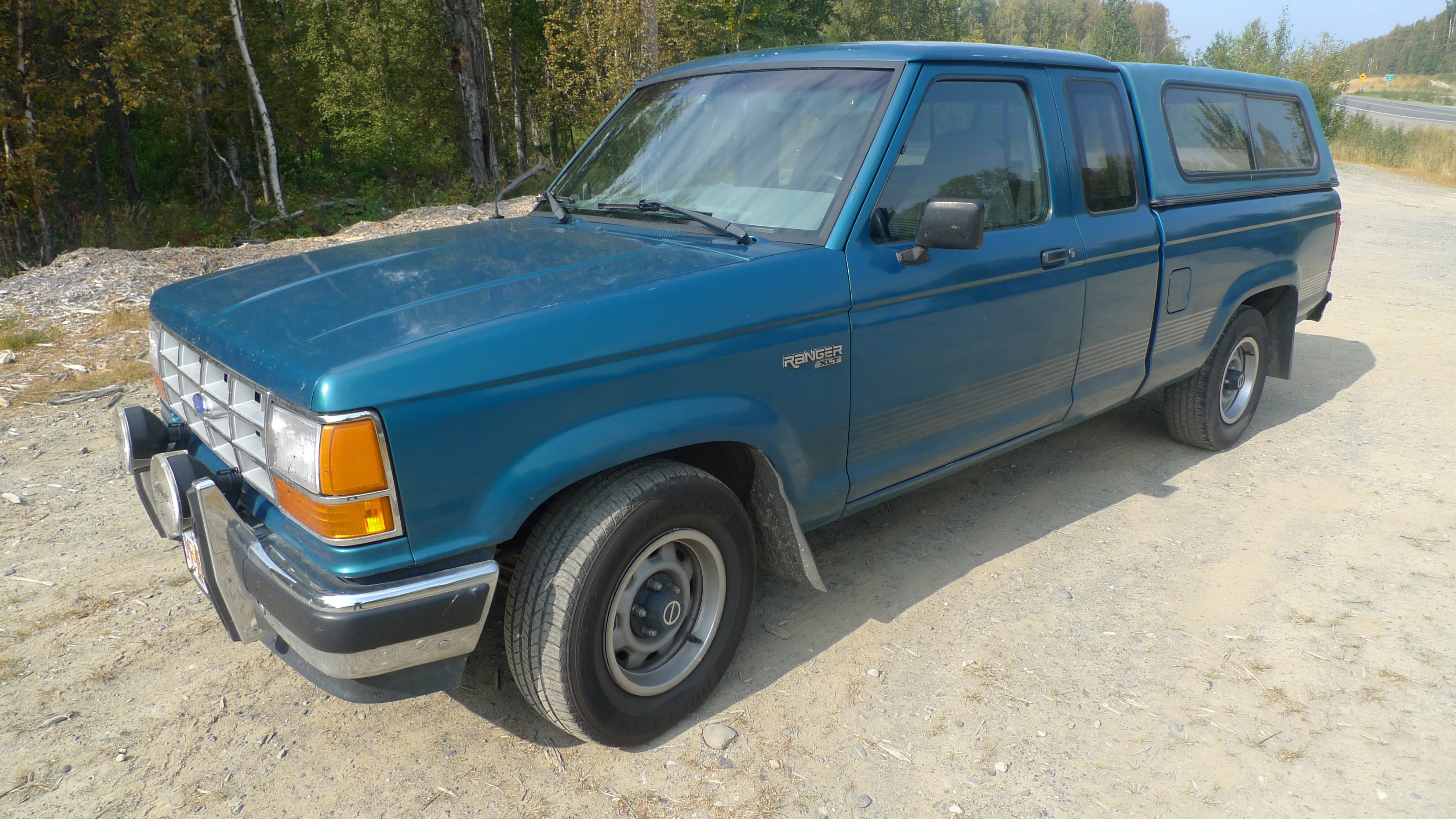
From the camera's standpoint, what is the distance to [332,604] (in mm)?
2051

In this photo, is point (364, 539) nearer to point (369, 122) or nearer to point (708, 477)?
point (708, 477)

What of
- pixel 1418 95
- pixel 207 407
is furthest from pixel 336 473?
pixel 1418 95

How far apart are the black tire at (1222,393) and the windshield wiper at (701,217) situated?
3030 millimetres

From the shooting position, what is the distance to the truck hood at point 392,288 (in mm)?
2197

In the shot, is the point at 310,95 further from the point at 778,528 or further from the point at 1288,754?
the point at 1288,754

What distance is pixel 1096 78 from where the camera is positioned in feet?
12.7

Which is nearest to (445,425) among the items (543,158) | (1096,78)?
(1096,78)

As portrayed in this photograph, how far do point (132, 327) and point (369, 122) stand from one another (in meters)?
22.4

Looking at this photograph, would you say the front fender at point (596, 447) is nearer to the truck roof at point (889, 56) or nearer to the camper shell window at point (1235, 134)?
the truck roof at point (889, 56)

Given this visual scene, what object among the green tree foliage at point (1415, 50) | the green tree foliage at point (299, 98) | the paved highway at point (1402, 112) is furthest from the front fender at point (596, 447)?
the green tree foliage at point (1415, 50)

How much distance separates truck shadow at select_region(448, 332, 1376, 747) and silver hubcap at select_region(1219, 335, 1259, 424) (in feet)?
0.81

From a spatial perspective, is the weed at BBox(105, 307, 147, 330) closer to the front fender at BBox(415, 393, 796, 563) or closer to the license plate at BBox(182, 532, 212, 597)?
the license plate at BBox(182, 532, 212, 597)

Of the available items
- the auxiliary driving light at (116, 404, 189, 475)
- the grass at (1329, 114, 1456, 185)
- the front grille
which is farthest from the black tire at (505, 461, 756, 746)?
the grass at (1329, 114, 1456, 185)

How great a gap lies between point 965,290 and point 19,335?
697 cm
